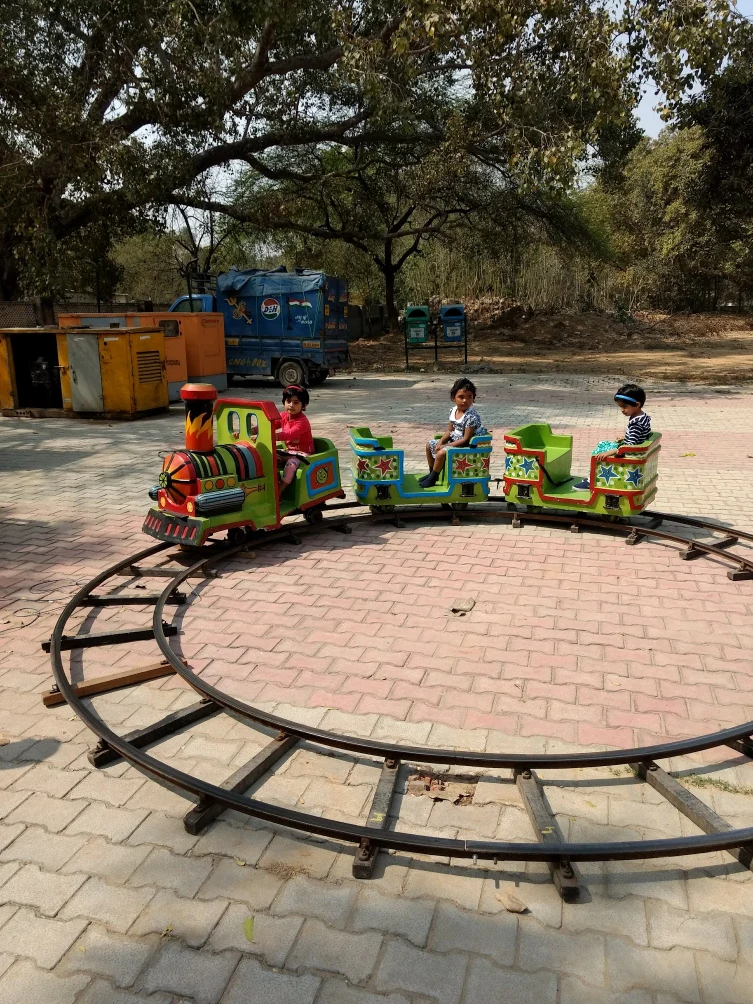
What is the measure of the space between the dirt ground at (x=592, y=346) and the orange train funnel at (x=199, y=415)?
15082 millimetres

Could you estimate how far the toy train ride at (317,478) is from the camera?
5.77m

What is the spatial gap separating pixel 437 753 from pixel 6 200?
15.2 metres

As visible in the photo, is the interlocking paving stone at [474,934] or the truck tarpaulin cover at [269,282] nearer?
the interlocking paving stone at [474,934]

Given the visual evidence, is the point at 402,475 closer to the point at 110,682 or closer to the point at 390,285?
the point at 110,682

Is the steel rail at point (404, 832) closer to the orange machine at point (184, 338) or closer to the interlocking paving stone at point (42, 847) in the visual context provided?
the interlocking paving stone at point (42, 847)

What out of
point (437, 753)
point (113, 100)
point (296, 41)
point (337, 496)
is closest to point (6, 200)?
point (113, 100)

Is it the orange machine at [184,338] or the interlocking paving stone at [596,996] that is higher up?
the orange machine at [184,338]

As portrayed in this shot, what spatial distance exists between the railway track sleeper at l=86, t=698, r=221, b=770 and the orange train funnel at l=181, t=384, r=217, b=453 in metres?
2.59

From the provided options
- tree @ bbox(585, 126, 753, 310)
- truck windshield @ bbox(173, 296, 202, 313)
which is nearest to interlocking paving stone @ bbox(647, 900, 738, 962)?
truck windshield @ bbox(173, 296, 202, 313)

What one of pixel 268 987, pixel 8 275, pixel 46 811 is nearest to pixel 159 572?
pixel 46 811

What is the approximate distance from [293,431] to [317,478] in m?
0.47

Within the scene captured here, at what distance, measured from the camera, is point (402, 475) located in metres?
6.92

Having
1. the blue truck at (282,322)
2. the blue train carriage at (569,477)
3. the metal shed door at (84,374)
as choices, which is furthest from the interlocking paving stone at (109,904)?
the blue truck at (282,322)

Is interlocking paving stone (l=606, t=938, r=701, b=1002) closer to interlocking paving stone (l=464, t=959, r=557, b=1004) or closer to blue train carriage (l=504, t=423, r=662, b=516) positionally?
interlocking paving stone (l=464, t=959, r=557, b=1004)
